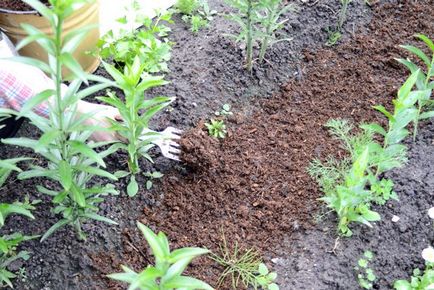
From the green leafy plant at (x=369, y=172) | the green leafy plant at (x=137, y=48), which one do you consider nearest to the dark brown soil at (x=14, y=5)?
the green leafy plant at (x=137, y=48)

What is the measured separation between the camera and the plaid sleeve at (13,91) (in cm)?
221

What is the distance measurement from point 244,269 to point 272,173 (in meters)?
0.52

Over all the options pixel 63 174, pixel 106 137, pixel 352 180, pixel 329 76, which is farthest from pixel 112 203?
pixel 329 76

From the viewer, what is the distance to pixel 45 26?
2.50 meters

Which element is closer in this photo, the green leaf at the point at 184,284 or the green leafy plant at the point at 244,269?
the green leaf at the point at 184,284

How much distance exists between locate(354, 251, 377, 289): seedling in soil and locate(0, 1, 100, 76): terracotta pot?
159 centimetres

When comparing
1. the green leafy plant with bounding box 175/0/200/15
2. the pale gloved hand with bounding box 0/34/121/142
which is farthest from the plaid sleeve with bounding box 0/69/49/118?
the green leafy plant with bounding box 175/0/200/15

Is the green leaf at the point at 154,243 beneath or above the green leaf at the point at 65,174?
beneath

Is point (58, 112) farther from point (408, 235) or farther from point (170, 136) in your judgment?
point (408, 235)

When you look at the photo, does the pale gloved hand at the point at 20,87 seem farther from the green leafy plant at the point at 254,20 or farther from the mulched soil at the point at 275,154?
the green leafy plant at the point at 254,20

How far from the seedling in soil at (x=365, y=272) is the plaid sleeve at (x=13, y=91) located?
136cm

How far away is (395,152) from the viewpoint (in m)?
2.16

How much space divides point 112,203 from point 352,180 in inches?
38.4

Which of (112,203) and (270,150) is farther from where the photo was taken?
(270,150)
